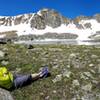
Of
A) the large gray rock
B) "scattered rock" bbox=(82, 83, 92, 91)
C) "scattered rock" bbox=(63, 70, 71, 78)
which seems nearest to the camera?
the large gray rock

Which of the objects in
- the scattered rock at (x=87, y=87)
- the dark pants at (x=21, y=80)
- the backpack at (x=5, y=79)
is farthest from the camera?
the dark pants at (x=21, y=80)

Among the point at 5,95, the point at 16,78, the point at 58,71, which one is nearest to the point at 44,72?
the point at 58,71

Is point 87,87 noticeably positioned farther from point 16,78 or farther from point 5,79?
point 5,79

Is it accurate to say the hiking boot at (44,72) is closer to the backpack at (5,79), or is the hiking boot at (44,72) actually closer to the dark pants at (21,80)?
the dark pants at (21,80)

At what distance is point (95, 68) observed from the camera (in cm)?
1421

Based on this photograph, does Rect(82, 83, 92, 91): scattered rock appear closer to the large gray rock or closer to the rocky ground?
the rocky ground

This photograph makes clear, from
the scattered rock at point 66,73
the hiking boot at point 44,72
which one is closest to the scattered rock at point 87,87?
the scattered rock at point 66,73

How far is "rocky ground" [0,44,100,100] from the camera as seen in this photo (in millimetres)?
12078

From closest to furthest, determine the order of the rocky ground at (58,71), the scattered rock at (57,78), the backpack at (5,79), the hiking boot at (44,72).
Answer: the backpack at (5,79), the rocky ground at (58,71), the scattered rock at (57,78), the hiking boot at (44,72)

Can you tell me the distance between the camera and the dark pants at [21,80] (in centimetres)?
1246

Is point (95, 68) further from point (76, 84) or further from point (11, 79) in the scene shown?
point (11, 79)

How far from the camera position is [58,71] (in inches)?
548

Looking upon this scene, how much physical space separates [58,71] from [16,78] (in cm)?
216

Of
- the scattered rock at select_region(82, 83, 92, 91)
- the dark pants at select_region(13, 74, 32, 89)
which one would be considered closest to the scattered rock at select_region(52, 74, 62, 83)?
the dark pants at select_region(13, 74, 32, 89)
